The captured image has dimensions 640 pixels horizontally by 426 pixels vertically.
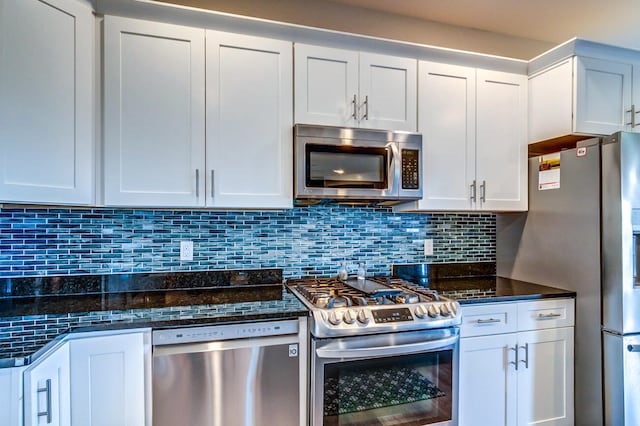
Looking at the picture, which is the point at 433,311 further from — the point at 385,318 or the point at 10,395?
the point at 10,395

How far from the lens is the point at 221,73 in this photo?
1.84 m

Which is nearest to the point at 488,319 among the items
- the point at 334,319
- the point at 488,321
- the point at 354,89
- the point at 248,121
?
the point at 488,321

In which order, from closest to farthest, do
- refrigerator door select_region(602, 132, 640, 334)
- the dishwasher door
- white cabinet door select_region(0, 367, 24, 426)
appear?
white cabinet door select_region(0, 367, 24, 426)
the dishwasher door
refrigerator door select_region(602, 132, 640, 334)

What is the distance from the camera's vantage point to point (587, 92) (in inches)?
84.3

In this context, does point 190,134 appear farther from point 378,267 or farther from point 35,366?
point 378,267

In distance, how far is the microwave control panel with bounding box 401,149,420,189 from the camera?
208 centimetres

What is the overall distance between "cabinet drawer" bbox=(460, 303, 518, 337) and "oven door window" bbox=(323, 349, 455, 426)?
0.69 ft

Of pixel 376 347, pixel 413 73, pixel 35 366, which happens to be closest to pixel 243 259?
pixel 376 347

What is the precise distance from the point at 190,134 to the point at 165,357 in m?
1.05

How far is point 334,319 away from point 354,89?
1.27 metres

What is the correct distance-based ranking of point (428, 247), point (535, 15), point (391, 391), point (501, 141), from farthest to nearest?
point (428, 247) → point (535, 15) → point (501, 141) → point (391, 391)

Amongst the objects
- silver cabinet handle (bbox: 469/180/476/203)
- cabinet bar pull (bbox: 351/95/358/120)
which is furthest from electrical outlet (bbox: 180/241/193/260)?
silver cabinet handle (bbox: 469/180/476/203)

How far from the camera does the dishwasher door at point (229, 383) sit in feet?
4.78

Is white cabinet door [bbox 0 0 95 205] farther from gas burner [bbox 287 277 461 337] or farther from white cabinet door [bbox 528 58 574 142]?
white cabinet door [bbox 528 58 574 142]
